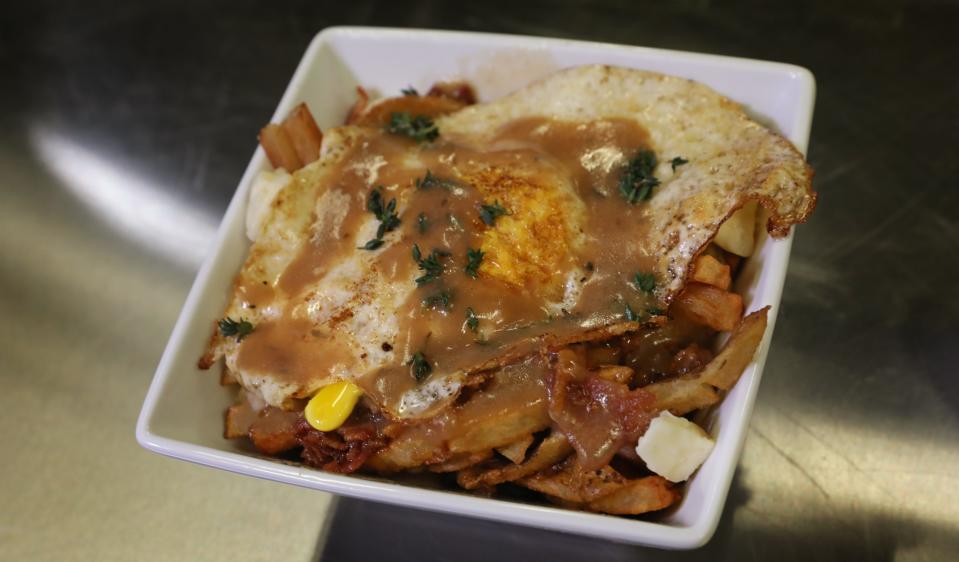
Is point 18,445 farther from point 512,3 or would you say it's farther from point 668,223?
point 512,3

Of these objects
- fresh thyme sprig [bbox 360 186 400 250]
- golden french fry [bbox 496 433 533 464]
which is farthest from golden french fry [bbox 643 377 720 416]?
fresh thyme sprig [bbox 360 186 400 250]

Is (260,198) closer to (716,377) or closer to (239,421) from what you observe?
(239,421)

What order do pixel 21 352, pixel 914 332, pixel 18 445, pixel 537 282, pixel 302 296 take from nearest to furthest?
pixel 537 282 < pixel 302 296 < pixel 914 332 < pixel 18 445 < pixel 21 352

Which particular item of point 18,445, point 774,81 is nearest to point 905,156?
point 774,81

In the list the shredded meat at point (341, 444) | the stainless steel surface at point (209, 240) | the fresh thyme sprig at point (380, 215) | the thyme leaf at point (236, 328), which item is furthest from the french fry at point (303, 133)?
the stainless steel surface at point (209, 240)

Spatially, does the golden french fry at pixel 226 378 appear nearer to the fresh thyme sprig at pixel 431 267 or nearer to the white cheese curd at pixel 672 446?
the fresh thyme sprig at pixel 431 267

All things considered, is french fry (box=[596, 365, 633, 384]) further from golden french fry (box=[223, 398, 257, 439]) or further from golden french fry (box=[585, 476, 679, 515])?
golden french fry (box=[223, 398, 257, 439])

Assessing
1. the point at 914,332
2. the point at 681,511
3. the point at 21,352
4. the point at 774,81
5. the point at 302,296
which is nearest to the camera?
the point at 681,511

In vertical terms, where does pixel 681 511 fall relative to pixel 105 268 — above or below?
above
